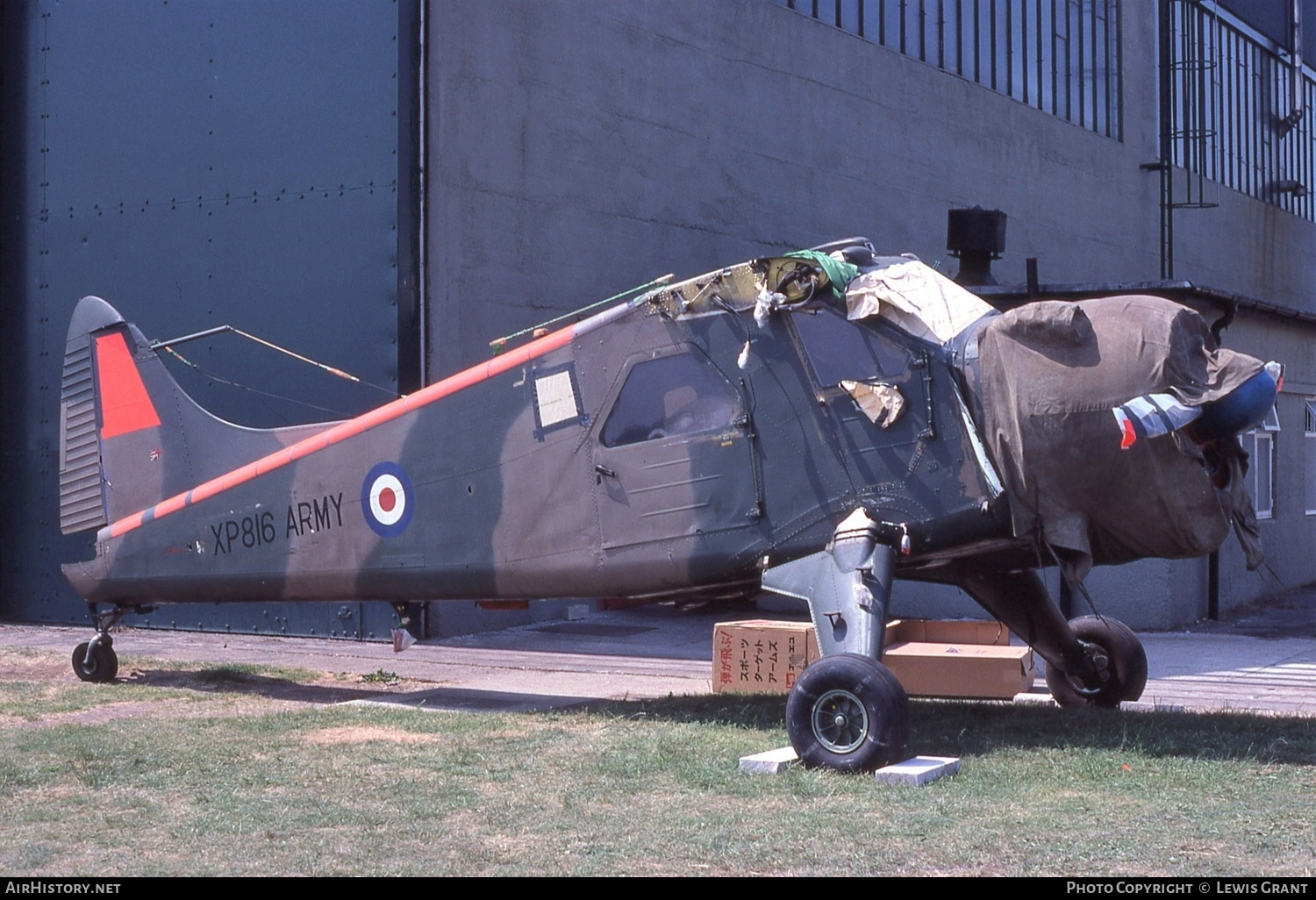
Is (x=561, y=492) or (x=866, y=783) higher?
(x=561, y=492)

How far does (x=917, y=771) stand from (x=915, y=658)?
293cm

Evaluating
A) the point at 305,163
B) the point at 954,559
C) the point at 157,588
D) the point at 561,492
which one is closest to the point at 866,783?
the point at 954,559

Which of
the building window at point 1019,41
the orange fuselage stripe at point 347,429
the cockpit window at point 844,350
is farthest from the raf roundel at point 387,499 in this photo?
the building window at point 1019,41

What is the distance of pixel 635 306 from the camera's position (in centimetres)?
907

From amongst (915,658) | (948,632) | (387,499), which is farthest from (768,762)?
(948,632)

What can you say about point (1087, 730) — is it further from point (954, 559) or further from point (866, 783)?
point (866, 783)

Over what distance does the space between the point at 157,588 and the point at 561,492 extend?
149 inches

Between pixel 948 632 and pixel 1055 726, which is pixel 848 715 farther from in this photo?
pixel 948 632

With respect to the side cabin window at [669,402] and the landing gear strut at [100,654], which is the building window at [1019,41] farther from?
the landing gear strut at [100,654]

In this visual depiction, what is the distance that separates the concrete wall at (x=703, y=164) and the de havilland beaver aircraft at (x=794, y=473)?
5.26 m

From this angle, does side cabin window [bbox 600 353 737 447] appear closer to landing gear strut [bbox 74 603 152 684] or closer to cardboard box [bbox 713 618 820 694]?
cardboard box [bbox 713 618 820 694]

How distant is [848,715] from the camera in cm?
751

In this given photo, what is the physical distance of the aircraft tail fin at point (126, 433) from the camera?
11219 mm
